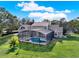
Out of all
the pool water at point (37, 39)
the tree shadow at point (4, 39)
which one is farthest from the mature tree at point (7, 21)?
the pool water at point (37, 39)

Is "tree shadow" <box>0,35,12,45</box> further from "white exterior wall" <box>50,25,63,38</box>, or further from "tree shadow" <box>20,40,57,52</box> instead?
"white exterior wall" <box>50,25,63,38</box>

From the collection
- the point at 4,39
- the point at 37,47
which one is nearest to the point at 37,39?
the point at 37,47

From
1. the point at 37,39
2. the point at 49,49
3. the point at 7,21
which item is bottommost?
the point at 49,49

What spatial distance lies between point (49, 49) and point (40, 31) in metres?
0.21

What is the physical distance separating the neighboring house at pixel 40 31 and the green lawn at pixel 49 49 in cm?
7

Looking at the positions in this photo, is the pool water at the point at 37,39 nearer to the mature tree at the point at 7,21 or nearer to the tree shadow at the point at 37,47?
the tree shadow at the point at 37,47

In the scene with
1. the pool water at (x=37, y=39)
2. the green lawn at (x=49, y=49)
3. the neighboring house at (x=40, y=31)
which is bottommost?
the green lawn at (x=49, y=49)

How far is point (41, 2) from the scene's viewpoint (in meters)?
2.64

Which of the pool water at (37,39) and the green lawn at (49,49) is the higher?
the pool water at (37,39)

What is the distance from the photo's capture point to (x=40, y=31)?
2672 millimetres

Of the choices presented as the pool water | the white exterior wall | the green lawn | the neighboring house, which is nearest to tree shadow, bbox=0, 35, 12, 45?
the green lawn

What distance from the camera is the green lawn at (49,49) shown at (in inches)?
104

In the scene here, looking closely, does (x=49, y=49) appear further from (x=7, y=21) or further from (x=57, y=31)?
(x=7, y=21)

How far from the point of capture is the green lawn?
8.71 feet
